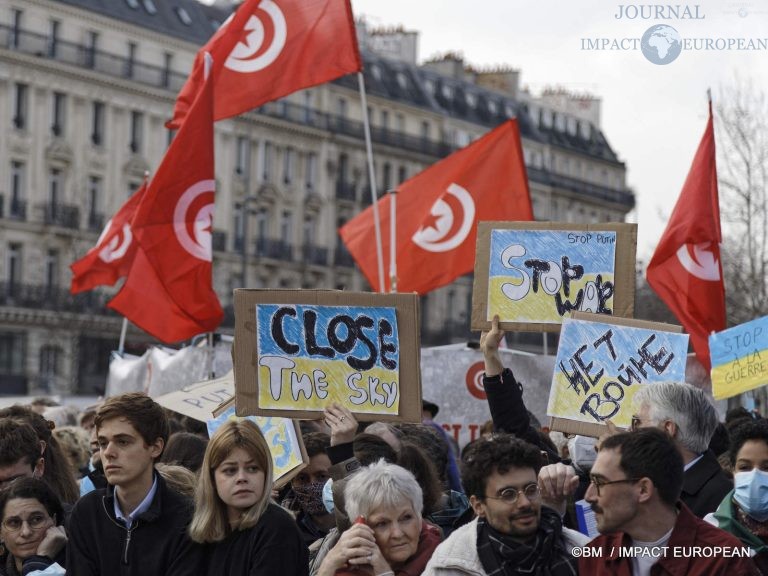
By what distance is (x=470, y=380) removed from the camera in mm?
13539

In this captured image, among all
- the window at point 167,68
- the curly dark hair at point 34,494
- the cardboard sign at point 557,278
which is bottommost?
the curly dark hair at point 34,494

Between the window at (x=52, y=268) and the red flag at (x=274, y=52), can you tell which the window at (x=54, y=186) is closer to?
the window at (x=52, y=268)

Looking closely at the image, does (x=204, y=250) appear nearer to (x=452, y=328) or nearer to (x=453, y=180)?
(x=453, y=180)

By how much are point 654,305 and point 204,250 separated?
1490 inches

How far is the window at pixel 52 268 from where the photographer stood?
5575 centimetres

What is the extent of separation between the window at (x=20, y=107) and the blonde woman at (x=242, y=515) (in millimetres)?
49717

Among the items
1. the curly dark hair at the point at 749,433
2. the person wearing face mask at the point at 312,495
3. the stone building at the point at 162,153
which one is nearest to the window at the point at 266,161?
the stone building at the point at 162,153

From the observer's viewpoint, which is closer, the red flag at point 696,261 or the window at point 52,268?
the red flag at point 696,261

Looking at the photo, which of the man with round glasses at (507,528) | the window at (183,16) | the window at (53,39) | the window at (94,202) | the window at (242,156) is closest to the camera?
the man with round glasses at (507,528)

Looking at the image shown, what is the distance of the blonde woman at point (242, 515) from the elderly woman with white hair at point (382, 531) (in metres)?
0.15

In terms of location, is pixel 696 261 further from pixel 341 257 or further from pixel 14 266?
pixel 341 257

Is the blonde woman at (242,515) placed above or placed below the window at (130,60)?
below

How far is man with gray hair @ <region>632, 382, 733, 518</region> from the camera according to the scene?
5.78 metres

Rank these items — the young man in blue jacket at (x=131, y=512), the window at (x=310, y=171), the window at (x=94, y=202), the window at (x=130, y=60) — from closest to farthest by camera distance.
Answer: the young man in blue jacket at (x=131, y=512) → the window at (x=94, y=202) → the window at (x=130, y=60) → the window at (x=310, y=171)
